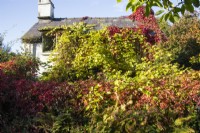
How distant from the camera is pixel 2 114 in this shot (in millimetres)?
8148

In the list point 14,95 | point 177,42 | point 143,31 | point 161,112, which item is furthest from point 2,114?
point 177,42

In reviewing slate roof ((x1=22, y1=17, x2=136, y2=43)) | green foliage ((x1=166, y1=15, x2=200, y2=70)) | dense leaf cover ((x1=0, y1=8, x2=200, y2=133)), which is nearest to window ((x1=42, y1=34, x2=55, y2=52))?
slate roof ((x1=22, y1=17, x2=136, y2=43))

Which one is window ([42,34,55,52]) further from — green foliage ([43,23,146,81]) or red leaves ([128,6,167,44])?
red leaves ([128,6,167,44])

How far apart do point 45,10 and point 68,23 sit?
270 centimetres

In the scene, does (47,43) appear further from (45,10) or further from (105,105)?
(105,105)

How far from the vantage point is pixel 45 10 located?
2458cm

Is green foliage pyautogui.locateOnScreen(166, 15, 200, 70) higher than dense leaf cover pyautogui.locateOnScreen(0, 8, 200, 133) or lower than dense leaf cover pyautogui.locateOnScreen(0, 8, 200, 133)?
higher

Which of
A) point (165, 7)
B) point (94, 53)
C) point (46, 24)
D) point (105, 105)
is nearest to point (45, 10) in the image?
point (46, 24)

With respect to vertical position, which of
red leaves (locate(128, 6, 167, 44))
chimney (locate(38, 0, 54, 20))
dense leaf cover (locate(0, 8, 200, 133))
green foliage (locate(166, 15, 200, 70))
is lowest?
dense leaf cover (locate(0, 8, 200, 133))

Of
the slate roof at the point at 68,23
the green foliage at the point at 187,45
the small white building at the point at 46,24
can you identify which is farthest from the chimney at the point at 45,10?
the green foliage at the point at 187,45

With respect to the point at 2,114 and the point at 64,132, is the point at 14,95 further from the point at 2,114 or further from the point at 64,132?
the point at 64,132

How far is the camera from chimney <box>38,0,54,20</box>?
24342 mm

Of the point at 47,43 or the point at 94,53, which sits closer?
the point at 94,53

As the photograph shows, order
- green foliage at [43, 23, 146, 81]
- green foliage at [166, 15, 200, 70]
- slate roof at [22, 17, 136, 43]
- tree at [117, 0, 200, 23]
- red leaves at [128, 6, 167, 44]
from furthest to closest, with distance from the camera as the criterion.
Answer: slate roof at [22, 17, 136, 43], green foliage at [166, 15, 200, 70], red leaves at [128, 6, 167, 44], green foliage at [43, 23, 146, 81], tree at [117, 0, 200, 23]
